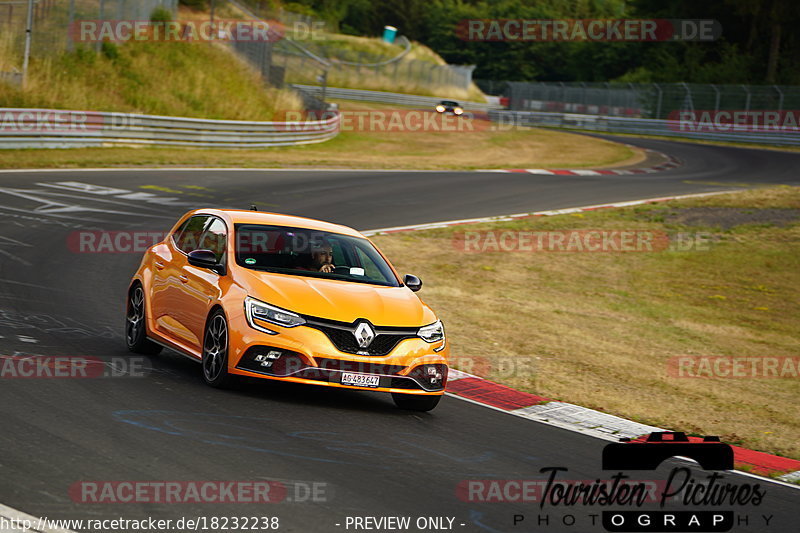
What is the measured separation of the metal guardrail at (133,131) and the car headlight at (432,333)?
2146 cm

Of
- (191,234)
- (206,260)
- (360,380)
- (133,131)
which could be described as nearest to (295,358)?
(360,380)

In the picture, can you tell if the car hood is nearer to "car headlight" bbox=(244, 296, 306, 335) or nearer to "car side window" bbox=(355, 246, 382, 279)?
"car headlight" bbox=(244, 296, 306, 335)

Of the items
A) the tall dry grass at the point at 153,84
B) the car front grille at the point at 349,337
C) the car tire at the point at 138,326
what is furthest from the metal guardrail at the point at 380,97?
the car front grille at the point at 349,337

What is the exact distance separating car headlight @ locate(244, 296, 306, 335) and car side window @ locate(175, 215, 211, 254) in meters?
1.90

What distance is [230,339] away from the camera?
341 inches

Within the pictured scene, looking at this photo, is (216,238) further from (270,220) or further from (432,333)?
(432,333)

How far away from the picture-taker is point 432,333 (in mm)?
9250

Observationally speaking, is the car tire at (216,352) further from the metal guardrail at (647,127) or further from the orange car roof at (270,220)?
the metal guardrail at (647,127)

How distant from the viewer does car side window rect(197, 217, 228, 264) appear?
32.4 ft

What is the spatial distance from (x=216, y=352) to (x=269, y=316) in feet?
2.18

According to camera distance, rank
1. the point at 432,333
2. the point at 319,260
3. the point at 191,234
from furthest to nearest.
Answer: the point at 191,234, the point at 319,260, the point at 432,333

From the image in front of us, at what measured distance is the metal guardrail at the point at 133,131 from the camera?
28.4m

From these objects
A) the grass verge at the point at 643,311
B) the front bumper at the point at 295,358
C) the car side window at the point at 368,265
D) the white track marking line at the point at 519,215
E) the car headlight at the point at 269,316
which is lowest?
the grass verge at the point at 643,311

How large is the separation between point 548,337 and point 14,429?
8.51 m
